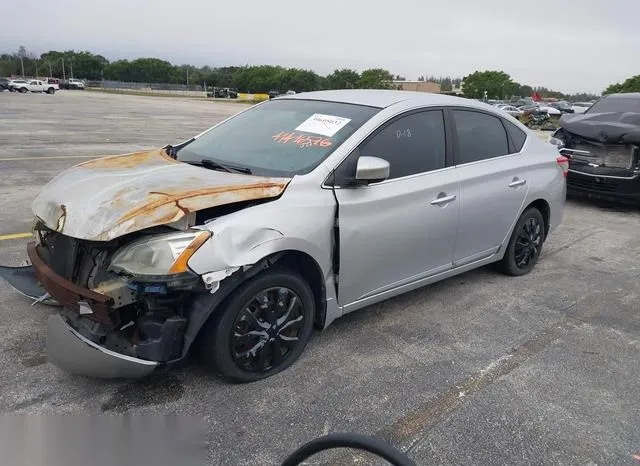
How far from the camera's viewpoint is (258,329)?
9.80ft

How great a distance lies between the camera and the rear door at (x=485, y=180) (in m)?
4.21

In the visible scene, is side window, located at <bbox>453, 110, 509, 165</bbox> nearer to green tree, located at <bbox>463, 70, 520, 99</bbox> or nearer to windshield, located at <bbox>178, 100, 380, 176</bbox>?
windshield, located at <bbox>178, 100, 380, 176</bbox>

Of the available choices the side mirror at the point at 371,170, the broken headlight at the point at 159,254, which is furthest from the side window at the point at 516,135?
the broken headlight at the point at 159,254

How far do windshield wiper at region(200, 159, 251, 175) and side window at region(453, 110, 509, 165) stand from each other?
174 cm

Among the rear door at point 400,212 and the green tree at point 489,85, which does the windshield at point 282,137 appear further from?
the green tree at point 489,85

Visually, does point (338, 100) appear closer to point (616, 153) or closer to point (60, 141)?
point (616, 153)

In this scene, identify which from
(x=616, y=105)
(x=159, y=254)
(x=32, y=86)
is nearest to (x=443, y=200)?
(x=159, y=254)

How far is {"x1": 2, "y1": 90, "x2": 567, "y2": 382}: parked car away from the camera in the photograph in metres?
2.67

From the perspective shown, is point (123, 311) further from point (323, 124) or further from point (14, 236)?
point (14, 236)

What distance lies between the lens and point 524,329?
3990 millimetres

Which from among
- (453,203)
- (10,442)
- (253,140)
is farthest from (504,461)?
(253,140)

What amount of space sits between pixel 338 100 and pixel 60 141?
11760mm

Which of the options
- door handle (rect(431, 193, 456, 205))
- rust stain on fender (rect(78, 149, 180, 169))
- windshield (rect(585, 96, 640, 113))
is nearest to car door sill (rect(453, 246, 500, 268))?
door handle (rect(431, 193, 456, 205))

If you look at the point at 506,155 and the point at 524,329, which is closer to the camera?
the point at 524,329
